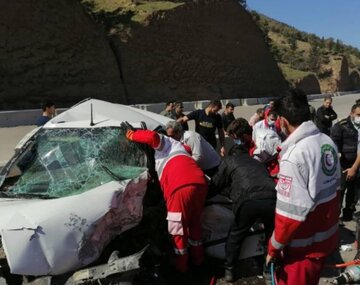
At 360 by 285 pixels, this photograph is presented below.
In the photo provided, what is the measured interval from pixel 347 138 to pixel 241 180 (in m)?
2.75

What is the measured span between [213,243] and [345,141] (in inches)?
107

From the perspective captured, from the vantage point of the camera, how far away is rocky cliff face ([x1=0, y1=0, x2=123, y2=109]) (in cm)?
2509

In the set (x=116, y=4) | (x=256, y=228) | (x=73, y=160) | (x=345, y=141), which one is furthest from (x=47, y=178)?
(x=116, y=4)

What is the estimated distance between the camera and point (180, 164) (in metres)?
4.24

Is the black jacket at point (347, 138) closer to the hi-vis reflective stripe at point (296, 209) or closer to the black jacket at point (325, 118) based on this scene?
the black jacket at point (325, 118)

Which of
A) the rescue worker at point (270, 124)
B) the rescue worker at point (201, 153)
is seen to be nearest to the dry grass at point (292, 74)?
the rescue worker at point (270, 124)

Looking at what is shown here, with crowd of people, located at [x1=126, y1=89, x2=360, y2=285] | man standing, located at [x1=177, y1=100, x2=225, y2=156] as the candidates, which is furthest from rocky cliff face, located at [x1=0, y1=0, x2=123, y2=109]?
crowd of people, located at [x1=126, y1=89, x2=360, y2=285]

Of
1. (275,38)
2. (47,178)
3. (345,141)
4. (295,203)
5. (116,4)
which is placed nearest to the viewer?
(295,203)

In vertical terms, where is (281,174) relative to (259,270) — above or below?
above

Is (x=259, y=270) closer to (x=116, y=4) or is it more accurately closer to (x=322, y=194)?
(x=322, y=194)

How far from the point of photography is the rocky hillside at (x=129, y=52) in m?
25.9

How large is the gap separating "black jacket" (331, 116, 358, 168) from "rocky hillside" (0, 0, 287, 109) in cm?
2100

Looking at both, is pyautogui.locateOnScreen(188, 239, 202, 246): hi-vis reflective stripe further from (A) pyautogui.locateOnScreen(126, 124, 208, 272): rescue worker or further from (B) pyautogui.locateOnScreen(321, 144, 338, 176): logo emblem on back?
(B) pyautogui.locateOnScreen(321, 144, 338, 176): logo emblem on back

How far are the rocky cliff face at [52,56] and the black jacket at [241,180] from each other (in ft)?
71.6
